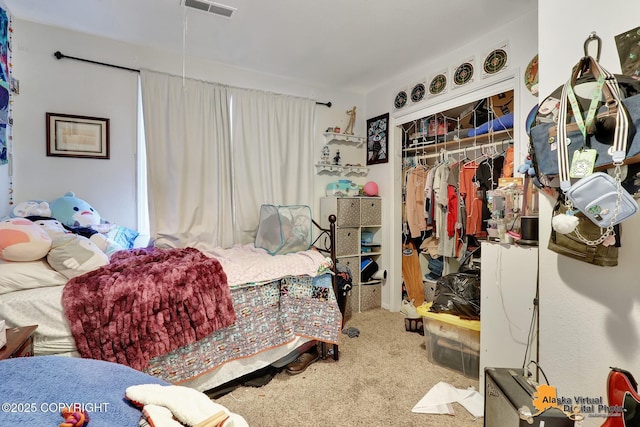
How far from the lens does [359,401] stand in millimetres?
1850

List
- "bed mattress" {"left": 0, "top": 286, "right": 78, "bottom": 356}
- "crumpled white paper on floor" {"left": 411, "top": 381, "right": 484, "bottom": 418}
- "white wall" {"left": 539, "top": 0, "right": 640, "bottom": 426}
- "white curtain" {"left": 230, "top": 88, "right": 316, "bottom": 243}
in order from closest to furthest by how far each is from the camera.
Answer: "white wall" {"left": 539, "top": 0, "right": 640, "bottom": 426}
"bed mattress" {"left": 0, "top": 286, "right": 78, "bottom": 356}
"crumpled white paper on floor" {"left": 411, "top": 381, "right": 484, "bottom": 418}
"white curtain" {"left": 230, "top": 88, "right": 316, "bottom": 243}

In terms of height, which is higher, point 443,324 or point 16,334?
point 16,334

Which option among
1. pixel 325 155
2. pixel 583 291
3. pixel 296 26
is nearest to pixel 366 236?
pixel 325 155

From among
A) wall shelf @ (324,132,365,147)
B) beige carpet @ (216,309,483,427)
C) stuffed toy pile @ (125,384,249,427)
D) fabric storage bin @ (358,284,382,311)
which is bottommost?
beige carpet @ (216,309,483,427)

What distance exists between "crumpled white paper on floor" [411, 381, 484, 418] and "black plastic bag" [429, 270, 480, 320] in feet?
1.57

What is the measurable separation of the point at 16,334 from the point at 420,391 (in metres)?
2.21

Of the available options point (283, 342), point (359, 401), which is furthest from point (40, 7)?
point (359, 401)

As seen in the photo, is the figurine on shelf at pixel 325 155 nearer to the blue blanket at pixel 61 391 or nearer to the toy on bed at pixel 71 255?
the toy on bed at pixel 71 255

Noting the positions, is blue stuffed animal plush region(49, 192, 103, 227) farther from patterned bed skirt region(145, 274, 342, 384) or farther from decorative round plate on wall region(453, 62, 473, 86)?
decorative round plate on wall region(453, 62, 473, 86)

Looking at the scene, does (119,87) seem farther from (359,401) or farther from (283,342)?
(359,401)

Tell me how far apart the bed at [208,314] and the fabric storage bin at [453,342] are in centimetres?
74

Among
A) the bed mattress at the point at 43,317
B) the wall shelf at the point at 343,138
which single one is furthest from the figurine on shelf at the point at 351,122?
the bed mattress at the point at 43,317

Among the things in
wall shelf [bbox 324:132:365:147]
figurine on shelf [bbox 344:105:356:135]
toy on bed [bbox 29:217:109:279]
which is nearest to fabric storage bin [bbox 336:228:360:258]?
wall shelf [bbox 324:132:365:147]

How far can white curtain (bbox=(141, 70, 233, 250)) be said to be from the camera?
2666 mm
